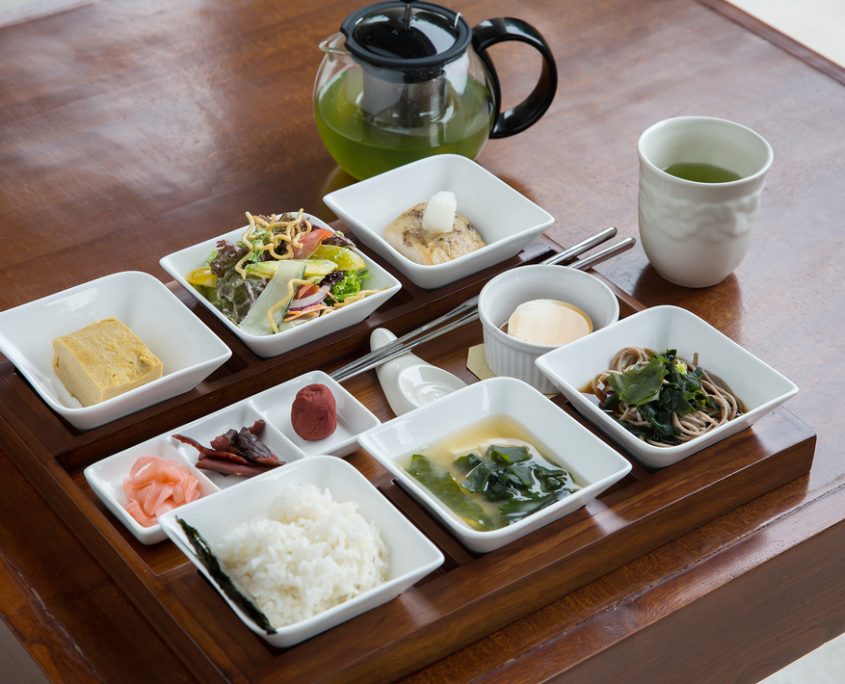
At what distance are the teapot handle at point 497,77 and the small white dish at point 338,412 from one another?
65 cm

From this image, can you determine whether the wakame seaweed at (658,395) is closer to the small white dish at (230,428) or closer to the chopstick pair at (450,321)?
the chopstick pair at (450,321)

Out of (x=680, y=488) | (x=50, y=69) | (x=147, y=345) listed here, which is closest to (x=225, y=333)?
(x=147, y=345)

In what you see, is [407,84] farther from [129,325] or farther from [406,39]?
[129,325]

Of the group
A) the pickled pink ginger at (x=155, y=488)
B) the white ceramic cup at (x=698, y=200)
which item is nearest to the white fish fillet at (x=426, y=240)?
the white ceramic cup at (x=698, y=200)

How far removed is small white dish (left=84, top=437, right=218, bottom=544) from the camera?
4.17 ft

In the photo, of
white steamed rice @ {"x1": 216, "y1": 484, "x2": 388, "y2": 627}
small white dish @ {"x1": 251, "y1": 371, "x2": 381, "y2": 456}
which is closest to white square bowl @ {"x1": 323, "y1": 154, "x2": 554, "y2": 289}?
small white dish @ {"x1": 251, "y1": 371, "x2": 381, "y2": 456}

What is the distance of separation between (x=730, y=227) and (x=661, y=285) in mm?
151

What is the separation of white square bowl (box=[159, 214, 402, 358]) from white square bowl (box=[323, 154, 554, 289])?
0.05 meters

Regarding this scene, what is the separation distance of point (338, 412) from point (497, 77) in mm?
740

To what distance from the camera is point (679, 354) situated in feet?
4.83

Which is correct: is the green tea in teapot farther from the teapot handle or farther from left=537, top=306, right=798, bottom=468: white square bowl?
left=537, top=306, right=798, bottom=468: white square bowl

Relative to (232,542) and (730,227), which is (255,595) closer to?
(232,542)

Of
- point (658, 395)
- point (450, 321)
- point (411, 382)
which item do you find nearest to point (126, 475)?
point (411, 382)

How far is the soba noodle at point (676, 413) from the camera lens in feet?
4.39
